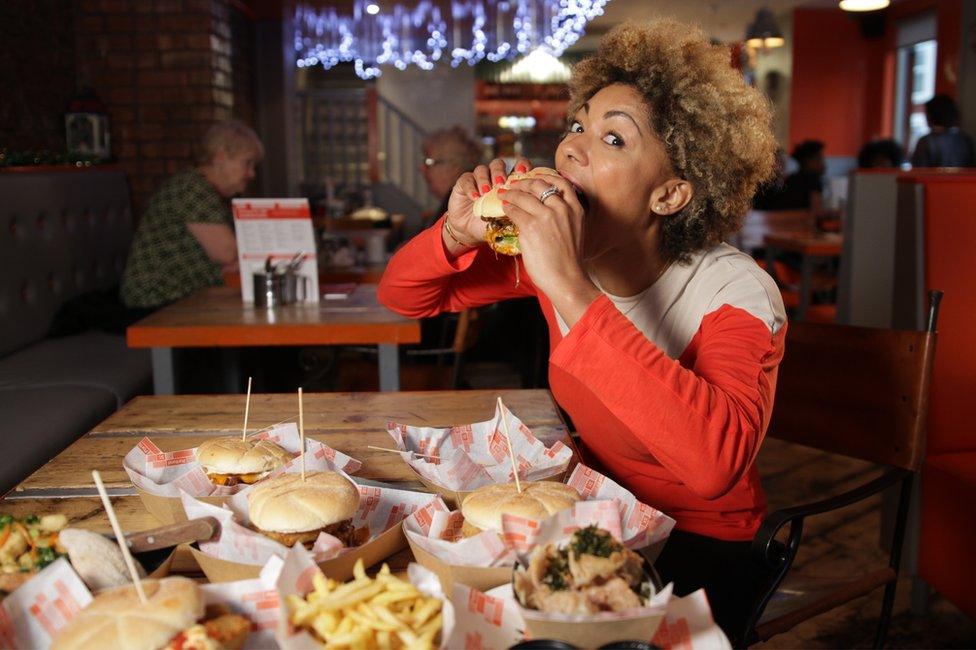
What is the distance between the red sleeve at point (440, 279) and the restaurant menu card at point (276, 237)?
115 centimetres

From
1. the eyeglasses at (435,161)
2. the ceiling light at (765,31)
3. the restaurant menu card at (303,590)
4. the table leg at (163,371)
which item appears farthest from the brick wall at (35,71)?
the ceiling light at (765,31)

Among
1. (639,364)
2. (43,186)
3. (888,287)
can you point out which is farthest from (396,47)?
(639,364)

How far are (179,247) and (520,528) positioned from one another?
3536 mm

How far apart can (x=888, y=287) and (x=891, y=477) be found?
2392 mm

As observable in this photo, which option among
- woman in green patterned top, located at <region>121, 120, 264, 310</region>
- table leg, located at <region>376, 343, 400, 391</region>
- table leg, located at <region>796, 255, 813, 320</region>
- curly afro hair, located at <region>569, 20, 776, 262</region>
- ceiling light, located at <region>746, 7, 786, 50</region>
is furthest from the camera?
ceiling light, located at <region>746, 7, 786, 50</region>

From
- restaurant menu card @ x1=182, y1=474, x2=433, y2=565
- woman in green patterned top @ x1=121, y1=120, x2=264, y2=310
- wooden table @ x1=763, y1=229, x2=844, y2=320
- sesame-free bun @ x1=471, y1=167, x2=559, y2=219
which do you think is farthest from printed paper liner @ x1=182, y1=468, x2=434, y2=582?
wooden table @ x1=763, y1=229, x2=844, y2=320

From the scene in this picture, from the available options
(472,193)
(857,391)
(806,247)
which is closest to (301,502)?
(472,193)

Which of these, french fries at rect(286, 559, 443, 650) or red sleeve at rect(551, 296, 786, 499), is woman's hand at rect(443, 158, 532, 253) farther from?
french fries at rect(286, 559, 443, 650)

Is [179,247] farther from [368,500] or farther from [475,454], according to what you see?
[368,500]

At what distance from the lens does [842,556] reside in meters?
3.13

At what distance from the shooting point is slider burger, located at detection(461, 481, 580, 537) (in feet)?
3.28

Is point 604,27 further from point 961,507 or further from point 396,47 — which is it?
point 961,507

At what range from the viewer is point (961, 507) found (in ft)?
7.79

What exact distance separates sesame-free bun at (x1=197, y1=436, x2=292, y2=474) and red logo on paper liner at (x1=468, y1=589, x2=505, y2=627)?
53 centimetres
